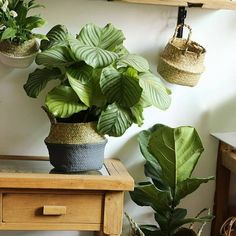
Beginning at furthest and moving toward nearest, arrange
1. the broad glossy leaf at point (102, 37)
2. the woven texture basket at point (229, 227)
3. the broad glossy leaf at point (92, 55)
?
the woven texture basket at point (229, 227)
the broad glossy leaf at point (102, 37)
the broad glossy leaf at point (92, 55)

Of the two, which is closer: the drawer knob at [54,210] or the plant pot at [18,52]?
the drawer knob at [54,210]

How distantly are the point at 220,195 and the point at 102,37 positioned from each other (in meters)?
0.89

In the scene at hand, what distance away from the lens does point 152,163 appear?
1.91 metres

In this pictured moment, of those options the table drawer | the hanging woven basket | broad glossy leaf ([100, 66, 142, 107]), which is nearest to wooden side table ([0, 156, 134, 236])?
the table drawer

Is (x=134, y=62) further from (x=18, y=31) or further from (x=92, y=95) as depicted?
(x=18, y=31)

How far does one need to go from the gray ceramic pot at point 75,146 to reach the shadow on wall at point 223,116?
62cm

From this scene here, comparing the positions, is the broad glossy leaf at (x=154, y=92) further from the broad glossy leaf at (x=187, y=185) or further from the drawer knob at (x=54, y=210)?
the drawer knob at (x=54, y=210)

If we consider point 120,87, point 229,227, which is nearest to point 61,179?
point 120,87

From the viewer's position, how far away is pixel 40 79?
67.7 inches

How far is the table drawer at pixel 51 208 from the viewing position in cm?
157

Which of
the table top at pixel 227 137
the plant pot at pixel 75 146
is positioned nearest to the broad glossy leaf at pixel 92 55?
the plant pot at pixel 75 146

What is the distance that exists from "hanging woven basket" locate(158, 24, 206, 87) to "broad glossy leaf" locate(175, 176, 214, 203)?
377 mm

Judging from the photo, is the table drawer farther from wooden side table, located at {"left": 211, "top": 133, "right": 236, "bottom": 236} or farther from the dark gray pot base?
wooden side table, located at {"left": 211, "top": 133, "right": 236, "bottom": 236}

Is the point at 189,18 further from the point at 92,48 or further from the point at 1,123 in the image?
the point at 1,123
